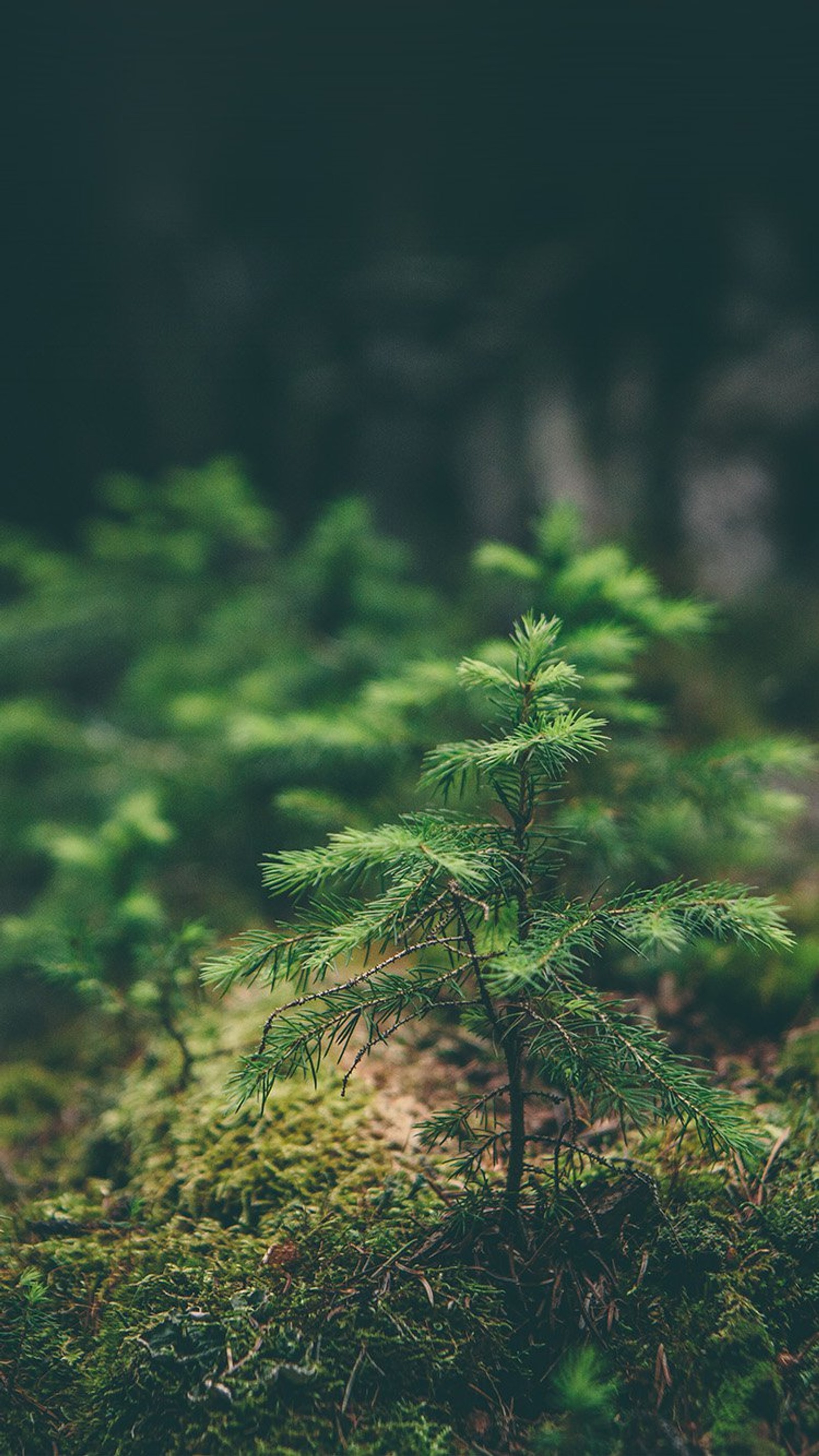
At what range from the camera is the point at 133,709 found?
4137 mm

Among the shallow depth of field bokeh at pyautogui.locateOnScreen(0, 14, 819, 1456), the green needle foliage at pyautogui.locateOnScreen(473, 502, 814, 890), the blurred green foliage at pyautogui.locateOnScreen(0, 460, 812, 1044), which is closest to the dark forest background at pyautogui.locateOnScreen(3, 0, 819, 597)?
the shallow depth of field bokeh at pyautogui.locateOnScreen(0, 14, 819, 1456)

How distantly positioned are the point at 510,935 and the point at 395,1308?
0.97m

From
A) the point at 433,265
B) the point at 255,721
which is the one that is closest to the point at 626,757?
the point at 255,721

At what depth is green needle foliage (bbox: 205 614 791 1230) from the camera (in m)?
1.57

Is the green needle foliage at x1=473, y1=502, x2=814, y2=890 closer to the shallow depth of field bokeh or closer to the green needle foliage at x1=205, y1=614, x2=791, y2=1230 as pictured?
the shallow depth of field bokeh

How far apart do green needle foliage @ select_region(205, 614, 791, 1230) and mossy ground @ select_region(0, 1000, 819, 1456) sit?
0.24 meters

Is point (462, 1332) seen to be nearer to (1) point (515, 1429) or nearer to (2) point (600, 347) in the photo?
(1) point (515, 1429)

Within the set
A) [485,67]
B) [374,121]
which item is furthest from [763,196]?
[374,121]

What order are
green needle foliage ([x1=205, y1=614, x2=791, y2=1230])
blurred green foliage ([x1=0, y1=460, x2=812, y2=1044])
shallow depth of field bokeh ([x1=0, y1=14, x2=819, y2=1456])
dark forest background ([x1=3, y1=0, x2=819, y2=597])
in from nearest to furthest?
1. green needle foliage ([x1=205, y1=614, x2=791, y2=1230])
2. shallow depth of field bokeh ([x1=0, y1=14, x2=819, y2=1456])
3. blurred green foliage ([x1=0, y1=460, x2=812, y2=1044])
4. dark forest background ([x1=3, y1=0, x2=819, y2=597])

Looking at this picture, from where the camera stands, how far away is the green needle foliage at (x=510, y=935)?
5.16 ft

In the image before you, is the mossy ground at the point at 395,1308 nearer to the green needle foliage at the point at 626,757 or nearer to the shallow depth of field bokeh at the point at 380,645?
the shallow depth of field bokeh at the point at 380,645

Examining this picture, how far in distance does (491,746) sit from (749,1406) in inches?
61.9

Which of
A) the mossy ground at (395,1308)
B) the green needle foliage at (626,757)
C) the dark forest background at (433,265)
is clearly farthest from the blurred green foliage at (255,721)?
the dark forest background at (433,265)

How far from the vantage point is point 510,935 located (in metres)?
1.75
